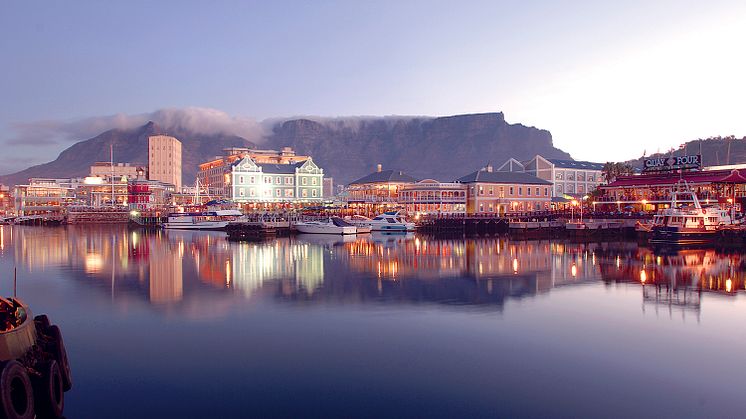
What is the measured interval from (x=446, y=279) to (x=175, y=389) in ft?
64.8

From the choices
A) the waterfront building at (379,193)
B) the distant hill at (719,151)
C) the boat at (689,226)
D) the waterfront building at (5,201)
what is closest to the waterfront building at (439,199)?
the waterfront building at (379,193)

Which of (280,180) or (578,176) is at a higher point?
(578,176)

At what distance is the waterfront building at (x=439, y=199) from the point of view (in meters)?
91.6

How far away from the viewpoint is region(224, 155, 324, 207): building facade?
111938 millimetres

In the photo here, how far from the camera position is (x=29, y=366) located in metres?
11.1

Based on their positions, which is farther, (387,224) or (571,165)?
(571,165)

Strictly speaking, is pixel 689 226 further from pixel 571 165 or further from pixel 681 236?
pixel 571 165

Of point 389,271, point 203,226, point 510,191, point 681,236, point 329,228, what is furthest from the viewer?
point 510,191

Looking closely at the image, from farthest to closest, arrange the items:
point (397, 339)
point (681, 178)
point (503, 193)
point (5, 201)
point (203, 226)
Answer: point (5, 201) < point (503, 193) < point (203, 226) < point (681, 178) < point (397, 339)

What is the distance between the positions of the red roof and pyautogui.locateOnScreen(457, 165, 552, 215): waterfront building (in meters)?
11.4

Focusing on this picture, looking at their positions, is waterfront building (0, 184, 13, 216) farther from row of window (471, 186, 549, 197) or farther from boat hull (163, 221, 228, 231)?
row of window (471, 186, 549, 197)

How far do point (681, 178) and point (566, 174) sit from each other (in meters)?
37.0

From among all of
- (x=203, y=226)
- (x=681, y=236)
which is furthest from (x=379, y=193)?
(x=681, y=236)

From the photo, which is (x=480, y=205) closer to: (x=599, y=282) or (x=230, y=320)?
(x=599, y=282)
